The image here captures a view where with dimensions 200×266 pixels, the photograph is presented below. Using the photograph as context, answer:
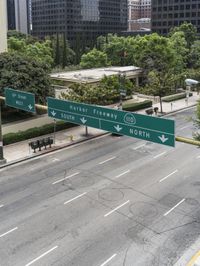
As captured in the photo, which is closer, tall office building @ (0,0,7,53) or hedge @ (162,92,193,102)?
tall office building @ (0,0,7,53)

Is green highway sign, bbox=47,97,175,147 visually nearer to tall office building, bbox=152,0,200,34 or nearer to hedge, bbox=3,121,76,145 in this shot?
hedge, bbox=3,121,76,145

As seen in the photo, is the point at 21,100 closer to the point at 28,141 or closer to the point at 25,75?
the point at 28,141

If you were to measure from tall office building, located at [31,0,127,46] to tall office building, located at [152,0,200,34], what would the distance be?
35.0m

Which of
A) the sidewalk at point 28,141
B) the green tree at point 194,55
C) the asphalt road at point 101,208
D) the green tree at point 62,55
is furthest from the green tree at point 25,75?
the green tree at point 194,55

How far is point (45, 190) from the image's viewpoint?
81.6 ft

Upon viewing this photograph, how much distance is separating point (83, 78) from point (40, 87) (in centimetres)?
2059

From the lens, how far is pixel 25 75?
130 ft

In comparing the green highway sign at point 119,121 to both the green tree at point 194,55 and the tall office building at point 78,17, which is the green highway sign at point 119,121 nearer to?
the green tree at point 194,55

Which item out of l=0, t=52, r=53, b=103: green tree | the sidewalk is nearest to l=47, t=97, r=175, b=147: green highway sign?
the sidewalk

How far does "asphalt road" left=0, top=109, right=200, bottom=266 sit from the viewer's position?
17672 millimetres

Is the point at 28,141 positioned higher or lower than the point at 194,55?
lower

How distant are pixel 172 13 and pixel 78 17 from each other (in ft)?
156

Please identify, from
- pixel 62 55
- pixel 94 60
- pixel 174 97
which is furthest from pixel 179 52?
pixel 62 55

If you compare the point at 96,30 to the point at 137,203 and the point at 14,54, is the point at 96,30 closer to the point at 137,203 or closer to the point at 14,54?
the point at 14,54
